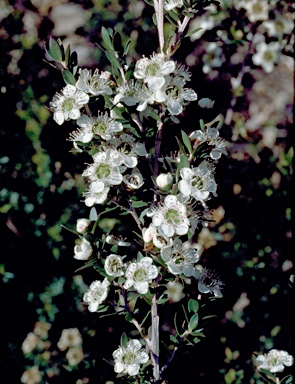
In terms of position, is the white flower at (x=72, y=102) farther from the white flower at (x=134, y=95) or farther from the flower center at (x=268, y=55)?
the flower center at (x=268, y=55)

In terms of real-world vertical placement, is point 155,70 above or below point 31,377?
above

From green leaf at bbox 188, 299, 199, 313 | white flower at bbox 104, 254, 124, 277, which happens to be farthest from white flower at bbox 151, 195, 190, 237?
green leaf at bbox 188, 299, 199, 313

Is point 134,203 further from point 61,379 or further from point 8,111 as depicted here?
point 61,379

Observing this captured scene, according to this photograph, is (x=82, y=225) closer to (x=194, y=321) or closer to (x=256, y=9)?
(x=194, y=321)

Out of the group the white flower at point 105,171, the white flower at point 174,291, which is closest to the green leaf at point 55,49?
the white flower at point 105,171

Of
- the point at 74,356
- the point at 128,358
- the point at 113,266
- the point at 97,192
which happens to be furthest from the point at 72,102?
the point at 74,356

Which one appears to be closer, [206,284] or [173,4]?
[173,4]
